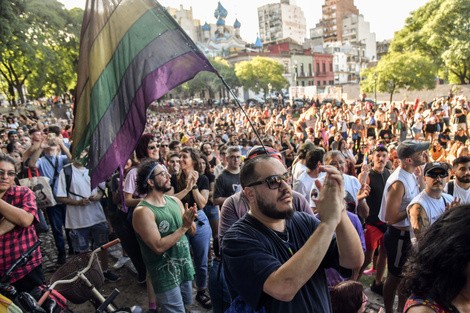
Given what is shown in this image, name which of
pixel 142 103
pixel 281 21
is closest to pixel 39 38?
pixel 142 103

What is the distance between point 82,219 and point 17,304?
2.59m

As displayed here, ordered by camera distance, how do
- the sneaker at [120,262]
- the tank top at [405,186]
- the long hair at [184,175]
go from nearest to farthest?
the tank top at [405,186]
the long hair at [184,175]
the sneaker at [120,262]

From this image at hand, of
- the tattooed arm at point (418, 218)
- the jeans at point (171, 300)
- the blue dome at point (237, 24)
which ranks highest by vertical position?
the blue dome at point (237, 24)

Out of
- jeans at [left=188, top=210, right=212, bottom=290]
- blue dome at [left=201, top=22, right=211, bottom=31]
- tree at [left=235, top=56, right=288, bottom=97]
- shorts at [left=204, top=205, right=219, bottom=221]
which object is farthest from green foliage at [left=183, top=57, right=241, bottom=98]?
jeans at [left=188, top=210, right=212, bottom=290]

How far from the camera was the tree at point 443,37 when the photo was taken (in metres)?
33.9

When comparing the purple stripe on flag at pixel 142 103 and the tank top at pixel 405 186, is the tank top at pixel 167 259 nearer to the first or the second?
the purple stripe on flag at pixel 142 103

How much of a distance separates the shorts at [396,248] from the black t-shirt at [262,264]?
206 cm

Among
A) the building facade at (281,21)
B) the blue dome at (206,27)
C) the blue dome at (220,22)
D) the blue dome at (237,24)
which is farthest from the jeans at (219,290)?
the blue dome at (237,24)

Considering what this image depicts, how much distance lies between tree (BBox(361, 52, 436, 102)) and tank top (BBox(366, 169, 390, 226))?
108ft

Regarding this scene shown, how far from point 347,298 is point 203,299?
91.0 inches

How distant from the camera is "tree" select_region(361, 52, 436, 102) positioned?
113 feet

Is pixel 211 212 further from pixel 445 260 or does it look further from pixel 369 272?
pixel 445 260

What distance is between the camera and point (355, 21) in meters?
98.9

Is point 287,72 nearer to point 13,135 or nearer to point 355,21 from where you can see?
point 355,21
